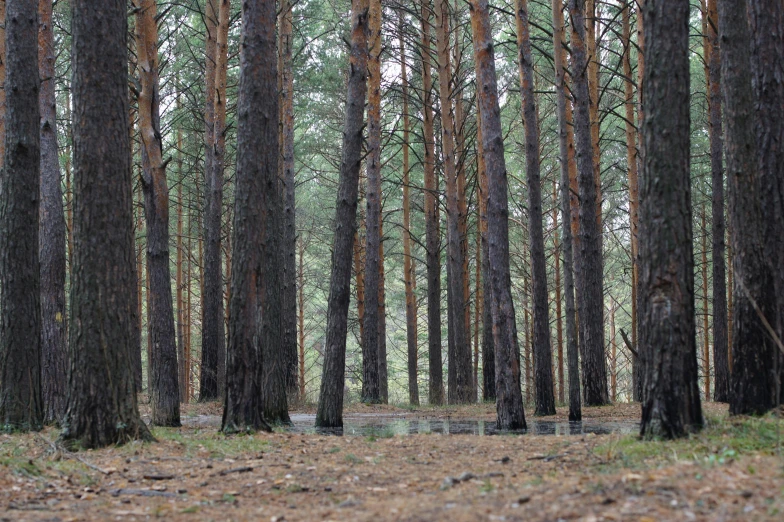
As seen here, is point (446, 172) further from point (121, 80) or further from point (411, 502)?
point (411, 502)

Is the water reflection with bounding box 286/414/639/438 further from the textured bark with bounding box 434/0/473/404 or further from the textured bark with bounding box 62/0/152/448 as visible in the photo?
the textured bark with bounding box 434/0/473/404

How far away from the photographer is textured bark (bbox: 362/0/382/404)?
1661 centimetres

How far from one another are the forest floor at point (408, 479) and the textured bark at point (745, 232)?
0.84 m

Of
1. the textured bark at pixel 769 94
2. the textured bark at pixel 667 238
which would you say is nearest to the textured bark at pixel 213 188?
the textured bark at pixel 769 94

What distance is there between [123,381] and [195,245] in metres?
25.6

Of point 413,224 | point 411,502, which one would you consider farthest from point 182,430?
point 413,224

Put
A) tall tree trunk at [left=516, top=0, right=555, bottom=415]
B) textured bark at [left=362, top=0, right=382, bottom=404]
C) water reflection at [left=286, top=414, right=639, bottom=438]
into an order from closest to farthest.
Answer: water reflection at [left=286, top=414, right=639, bottom=438], tall tree trunk at [left=516, top=0, right=555, bottom=415], textured bark at [left=362, top=0, right=382, bottom=404]

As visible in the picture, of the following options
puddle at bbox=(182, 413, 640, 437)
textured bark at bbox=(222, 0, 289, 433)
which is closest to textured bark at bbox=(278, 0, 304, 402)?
puddle at bbox=(182, 413, 640, 437)

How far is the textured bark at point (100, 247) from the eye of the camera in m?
7.37

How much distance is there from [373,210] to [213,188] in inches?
154

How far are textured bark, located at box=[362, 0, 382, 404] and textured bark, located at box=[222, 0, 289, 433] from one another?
685 cm

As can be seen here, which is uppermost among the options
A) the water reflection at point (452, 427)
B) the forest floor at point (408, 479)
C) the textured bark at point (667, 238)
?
the textured bark at point (667, 238)

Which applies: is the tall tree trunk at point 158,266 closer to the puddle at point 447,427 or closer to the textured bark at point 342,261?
the puddle at point 447,427

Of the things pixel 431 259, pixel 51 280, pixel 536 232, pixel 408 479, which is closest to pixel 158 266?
pixel 51 280
